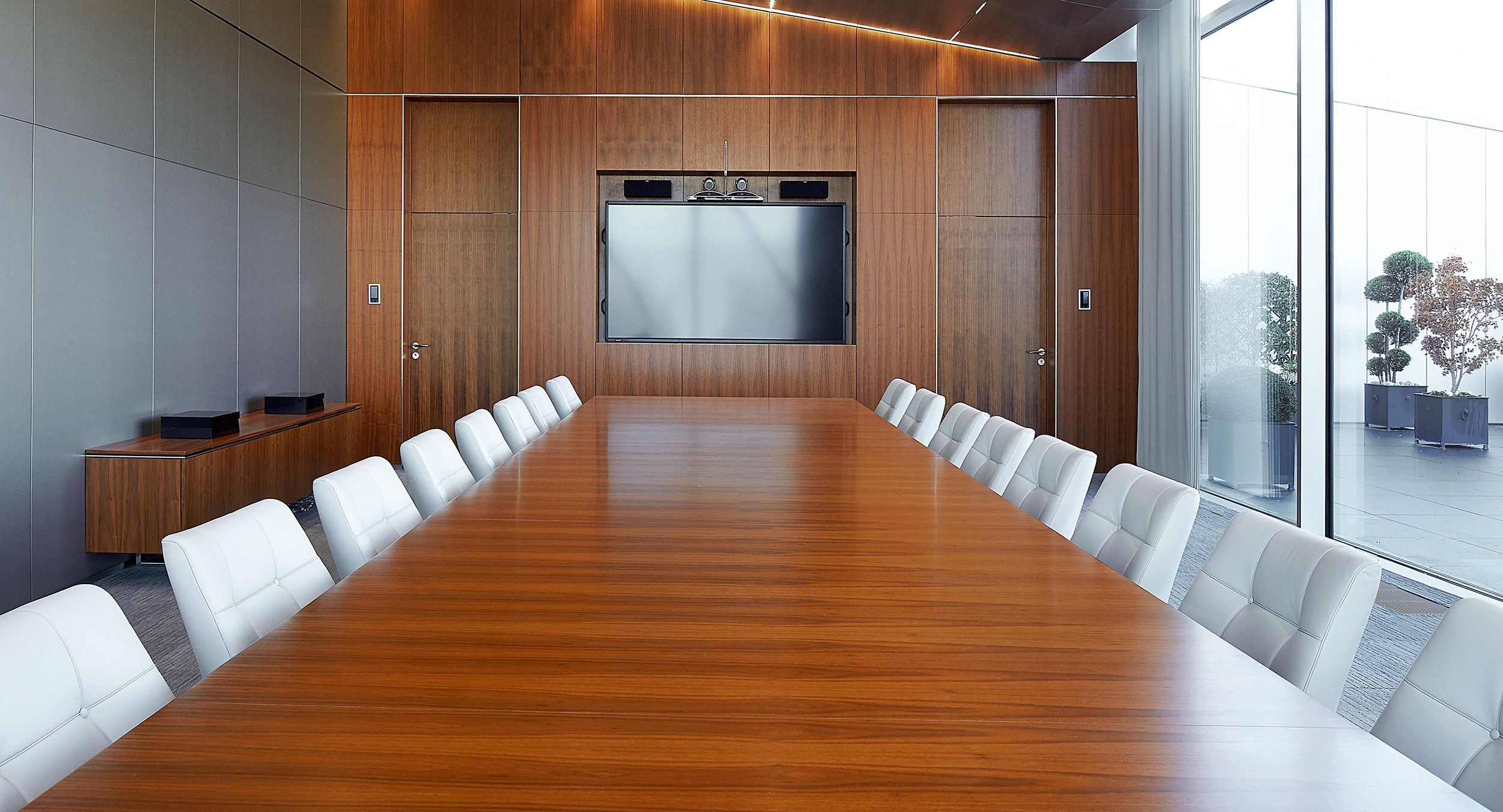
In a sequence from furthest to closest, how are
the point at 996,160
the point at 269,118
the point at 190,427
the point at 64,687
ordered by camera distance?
the point at 996,160, the point at 269,118, the point at 190,427, the point at 64,687

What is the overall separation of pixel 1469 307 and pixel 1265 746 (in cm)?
432

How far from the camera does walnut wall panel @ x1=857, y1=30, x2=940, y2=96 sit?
779 centimetres

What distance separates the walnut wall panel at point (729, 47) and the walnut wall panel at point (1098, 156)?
2514 millimetres

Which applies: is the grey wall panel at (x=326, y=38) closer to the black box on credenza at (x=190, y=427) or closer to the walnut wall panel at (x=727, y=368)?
the black box on credenza at (x=190, y=427)

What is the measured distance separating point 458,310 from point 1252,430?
631 centimetres

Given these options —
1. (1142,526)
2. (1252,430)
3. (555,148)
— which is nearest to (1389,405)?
(1252,430)

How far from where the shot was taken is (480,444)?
12.5ft

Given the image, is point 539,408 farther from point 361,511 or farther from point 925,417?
point 361,511

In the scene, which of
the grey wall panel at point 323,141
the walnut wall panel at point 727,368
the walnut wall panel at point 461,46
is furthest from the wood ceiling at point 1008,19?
the grey wall panel at point 323,141

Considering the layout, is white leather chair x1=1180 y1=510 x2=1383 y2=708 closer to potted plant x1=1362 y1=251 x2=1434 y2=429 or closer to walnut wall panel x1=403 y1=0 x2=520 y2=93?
potted plant x1=1362 y1=251 x2=1434 y2=429

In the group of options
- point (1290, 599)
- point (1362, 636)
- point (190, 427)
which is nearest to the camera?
point (1290, 599)

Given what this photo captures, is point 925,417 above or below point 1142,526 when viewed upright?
above

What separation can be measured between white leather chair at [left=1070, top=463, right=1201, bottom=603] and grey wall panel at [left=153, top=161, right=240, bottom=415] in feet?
16.3

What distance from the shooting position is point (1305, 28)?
539 cm
